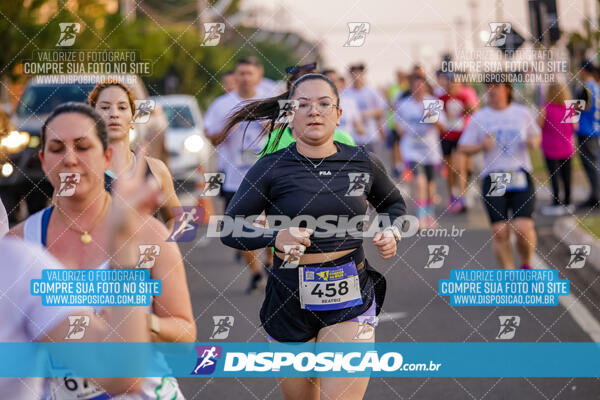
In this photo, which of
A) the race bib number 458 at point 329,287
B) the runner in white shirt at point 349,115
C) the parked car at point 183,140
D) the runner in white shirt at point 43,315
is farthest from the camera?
the parked car at point 183,140

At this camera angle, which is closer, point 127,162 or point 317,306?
point 317,306

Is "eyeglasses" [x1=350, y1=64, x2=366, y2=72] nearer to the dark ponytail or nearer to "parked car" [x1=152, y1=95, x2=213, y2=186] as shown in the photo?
"parked car" [x1=152, y1=95, x2=213, y2=186]

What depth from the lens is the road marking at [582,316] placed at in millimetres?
7114

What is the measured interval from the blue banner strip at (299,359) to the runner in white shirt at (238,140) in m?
2.75

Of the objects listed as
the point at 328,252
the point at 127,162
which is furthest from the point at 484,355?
the point at 127,162

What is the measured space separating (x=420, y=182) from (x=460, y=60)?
22.2 ft

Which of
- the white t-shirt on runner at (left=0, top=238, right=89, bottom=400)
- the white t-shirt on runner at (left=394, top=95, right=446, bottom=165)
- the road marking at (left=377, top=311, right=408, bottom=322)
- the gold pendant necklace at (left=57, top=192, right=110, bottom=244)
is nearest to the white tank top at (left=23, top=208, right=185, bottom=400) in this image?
the gold pendant necklace at (left=57, top=192, right=110, bottom=244)

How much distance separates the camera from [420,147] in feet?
43.4

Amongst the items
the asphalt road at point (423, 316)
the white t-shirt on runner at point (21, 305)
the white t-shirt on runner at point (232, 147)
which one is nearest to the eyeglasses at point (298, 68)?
the asphalt road at point (423, 316)

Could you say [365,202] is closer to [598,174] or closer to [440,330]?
[440,330]

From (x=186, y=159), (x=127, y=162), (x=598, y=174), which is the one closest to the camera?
(x=127, y=162)

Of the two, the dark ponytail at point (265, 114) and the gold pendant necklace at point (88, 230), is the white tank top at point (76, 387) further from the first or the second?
the dark ponytail at point (265, 114)

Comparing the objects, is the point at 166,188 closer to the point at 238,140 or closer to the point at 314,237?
the point at 314,237

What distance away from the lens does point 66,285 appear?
3.65 m
